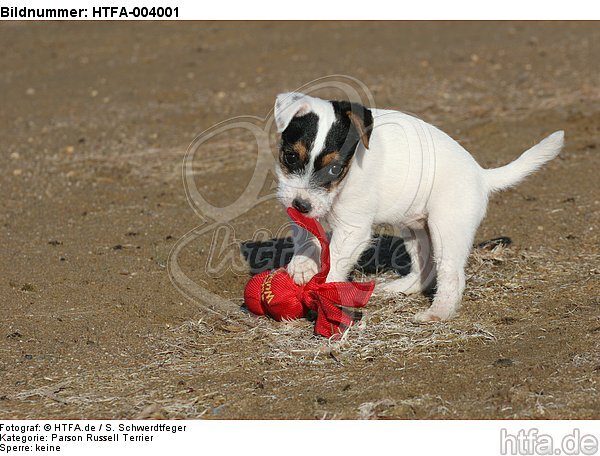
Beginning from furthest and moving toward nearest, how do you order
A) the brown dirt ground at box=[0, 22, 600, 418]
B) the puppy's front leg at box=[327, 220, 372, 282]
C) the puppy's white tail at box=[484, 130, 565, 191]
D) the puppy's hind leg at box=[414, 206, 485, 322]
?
the puppy's white tail at box=[484, 130, 565, 191] < the puppy's hind leg at box=[414, 206, 485, 322] < the puppy's front leg at box=[327, 220, 372, 282] < the brown dirt ground at box=[0, 22, 600, 418]

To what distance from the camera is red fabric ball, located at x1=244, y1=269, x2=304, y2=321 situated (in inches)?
248

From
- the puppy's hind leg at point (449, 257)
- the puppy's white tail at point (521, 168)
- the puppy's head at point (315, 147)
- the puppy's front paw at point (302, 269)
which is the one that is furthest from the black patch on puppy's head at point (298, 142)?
the puppy's white tail at point (521, 168)

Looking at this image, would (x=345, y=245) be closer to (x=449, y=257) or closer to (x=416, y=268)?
(x=449, y=257)

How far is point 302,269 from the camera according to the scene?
21.2ft

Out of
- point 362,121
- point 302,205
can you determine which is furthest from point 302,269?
point 362,121

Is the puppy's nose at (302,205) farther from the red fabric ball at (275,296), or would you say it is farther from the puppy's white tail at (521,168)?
the puppy's white tail at (521,168)

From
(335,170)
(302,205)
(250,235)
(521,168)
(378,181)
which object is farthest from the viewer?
(250,235)

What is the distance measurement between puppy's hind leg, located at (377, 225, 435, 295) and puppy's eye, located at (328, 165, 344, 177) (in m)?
1.13

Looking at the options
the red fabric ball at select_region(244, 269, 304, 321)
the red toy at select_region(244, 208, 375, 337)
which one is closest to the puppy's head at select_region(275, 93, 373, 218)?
the red toy at select_region(244, 208, 375, 337)

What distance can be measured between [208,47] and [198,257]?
29.6ft

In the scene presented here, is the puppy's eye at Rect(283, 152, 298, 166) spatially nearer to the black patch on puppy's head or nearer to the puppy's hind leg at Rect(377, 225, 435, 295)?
the black patch on puppy's head

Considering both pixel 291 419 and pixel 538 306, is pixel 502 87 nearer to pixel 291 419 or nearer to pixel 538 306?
pixel 538 306

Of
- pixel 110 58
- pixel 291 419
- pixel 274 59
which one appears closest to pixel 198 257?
pixel 291 419

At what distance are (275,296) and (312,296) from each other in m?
0.26
